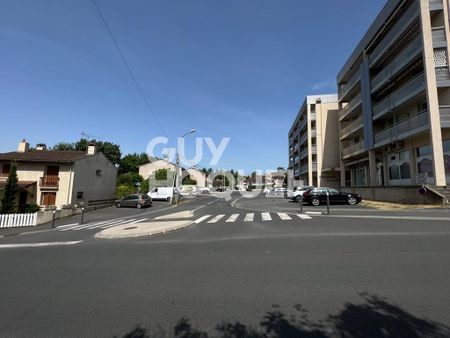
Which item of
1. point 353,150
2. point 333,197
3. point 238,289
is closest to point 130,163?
point 353,150

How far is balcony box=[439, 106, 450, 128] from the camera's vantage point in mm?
17859

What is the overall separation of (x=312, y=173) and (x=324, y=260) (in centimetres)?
4164

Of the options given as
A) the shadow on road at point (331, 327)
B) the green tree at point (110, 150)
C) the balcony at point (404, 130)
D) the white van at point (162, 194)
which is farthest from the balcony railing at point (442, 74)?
the green tree at point (110, 150)

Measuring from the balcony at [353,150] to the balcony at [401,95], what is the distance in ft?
14.2

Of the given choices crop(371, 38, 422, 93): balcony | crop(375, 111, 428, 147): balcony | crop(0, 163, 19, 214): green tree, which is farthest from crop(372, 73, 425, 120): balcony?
crop(0, 163, 19, 214): green tree

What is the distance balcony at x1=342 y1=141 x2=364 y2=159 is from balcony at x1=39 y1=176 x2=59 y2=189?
32982mm

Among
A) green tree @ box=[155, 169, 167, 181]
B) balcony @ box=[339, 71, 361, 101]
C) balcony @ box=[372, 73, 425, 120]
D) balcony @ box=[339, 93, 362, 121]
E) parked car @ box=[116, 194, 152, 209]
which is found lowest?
parked car @ box=[116, 194, 152, 209]

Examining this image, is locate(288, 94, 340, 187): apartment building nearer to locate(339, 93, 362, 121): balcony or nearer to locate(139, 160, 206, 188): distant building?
locate(339, 93, 362, 121): balcony

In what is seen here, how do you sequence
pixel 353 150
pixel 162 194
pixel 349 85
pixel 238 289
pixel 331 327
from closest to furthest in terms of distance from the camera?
pixel 331 327, pixel 238 289, pixel 353 150, pixel 349 85, pixel 162 194

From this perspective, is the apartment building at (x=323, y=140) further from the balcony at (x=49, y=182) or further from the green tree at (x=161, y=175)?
the balcony at (x=49, y=182)

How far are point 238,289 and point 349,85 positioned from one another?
34.3 meters

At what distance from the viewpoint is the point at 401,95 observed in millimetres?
21781

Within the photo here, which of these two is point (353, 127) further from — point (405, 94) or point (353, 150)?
point (405, 94)

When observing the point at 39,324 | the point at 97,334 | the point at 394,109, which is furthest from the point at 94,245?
the point at 394,109
